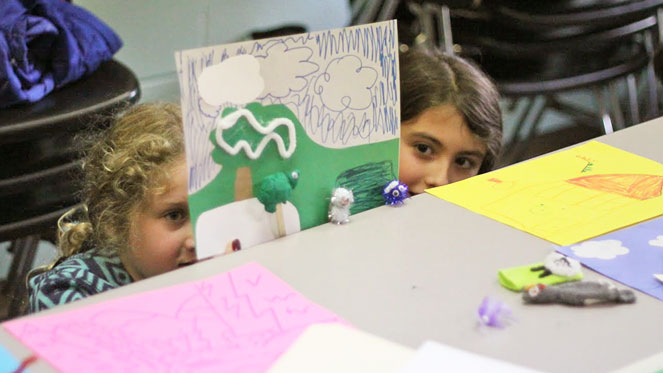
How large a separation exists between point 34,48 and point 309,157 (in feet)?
2.93

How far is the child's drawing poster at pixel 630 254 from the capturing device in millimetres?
725

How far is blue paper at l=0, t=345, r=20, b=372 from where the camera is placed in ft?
1.94

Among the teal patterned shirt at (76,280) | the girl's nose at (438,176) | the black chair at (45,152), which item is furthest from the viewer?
the black chair at (45,152)

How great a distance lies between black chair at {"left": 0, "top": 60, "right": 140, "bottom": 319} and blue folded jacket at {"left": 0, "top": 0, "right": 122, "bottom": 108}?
3cm

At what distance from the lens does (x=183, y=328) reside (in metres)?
0.64

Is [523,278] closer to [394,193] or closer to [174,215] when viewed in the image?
[394,193]

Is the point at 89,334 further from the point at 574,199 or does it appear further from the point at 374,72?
the point at 574,199

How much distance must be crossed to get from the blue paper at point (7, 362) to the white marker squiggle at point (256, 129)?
9.9 inches

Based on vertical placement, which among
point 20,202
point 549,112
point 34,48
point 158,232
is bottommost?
point 549,112

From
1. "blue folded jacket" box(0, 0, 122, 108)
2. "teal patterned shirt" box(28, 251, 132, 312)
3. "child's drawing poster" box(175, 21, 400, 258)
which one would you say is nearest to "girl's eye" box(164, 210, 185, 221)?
"teal patterned shirt" box(28, 251, 132, 312)

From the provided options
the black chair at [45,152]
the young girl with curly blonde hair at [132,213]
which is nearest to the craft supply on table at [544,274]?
the young girl with curly blonde hair at [132,213]

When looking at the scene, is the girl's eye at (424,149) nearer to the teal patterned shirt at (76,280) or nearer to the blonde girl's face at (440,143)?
the blonde girl's face at (440,143)

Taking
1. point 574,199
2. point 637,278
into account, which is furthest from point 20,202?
point 637,278

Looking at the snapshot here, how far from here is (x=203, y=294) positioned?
2.29 feet
